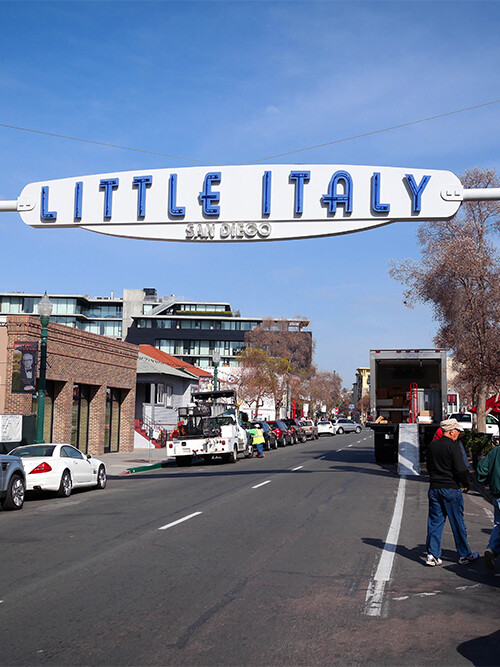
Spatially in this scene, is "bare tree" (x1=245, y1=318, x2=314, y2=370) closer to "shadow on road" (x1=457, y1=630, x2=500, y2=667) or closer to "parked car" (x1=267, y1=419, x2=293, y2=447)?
"parked car" (x1=267, y1=419, x2=293, y2=447)

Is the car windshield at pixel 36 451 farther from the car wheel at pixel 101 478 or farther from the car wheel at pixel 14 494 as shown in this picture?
the car wheel at pixel 101 478

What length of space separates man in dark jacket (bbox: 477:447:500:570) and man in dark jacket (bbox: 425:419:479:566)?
1.25 ft

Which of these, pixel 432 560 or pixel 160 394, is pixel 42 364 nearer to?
pixel 432 560

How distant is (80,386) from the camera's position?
1303 inches

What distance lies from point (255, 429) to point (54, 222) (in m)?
23.7

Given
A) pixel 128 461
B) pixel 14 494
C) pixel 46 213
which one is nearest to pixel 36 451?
pixel 14 494

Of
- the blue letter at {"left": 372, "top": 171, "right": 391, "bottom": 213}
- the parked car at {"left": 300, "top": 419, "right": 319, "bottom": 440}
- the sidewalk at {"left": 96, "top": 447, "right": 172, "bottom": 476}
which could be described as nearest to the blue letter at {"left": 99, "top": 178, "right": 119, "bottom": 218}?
the blue letter at {"left": 372, "top": 171, "right": 391, "bottom": 213}

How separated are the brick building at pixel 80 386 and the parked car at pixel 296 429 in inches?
697

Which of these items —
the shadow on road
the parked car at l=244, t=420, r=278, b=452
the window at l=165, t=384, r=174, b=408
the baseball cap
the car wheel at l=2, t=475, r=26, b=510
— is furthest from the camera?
the window at l=165, t=384, r=174, b=408

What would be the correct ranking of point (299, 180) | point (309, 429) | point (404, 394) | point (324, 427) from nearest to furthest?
point (299, 180), point (404, 394), point (309, 429), point (324, 427)

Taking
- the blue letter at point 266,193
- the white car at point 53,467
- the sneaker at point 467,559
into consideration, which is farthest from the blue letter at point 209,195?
the sneaker at point 467,559

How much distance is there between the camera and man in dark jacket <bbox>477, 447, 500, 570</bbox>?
28.6ft

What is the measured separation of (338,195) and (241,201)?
184 cm

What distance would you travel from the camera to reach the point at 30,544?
11102mm
